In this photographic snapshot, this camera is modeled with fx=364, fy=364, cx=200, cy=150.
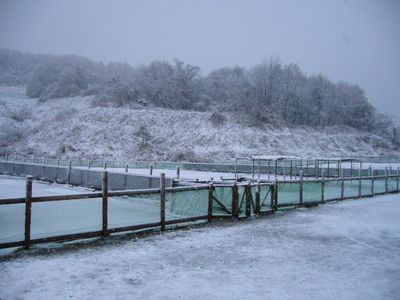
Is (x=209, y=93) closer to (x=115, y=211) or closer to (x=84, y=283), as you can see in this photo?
(x=115, y=211)

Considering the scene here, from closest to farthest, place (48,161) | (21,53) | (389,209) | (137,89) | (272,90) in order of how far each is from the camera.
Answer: (389,209), (48,161), (137,89), (272,90), (21,53)

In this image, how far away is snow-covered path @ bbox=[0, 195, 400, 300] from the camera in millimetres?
5844

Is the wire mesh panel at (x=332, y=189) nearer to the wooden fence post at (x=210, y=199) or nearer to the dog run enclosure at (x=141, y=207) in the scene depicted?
the dog run enclosure at (x=141, y=207)

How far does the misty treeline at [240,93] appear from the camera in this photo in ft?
274

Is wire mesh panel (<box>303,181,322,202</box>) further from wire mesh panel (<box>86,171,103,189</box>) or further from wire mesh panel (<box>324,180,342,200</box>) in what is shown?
wire mesh panel (<box>86,171,103,189</box>)

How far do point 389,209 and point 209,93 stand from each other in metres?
86.7

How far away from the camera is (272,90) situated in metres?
94.8

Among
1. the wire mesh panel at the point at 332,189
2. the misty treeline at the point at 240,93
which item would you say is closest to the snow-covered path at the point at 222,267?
the wire mesh panel at the point at 332,189

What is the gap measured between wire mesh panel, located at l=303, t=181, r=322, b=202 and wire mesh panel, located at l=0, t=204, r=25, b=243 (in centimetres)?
1141

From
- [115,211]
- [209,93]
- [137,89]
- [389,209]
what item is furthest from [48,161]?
Answer: [209,93]

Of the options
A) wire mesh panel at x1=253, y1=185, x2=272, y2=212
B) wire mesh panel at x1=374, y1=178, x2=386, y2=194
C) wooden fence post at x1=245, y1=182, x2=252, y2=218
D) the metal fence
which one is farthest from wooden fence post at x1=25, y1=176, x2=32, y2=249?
wire mesh panel at x1=374, y1=178, x2=386, y2=194

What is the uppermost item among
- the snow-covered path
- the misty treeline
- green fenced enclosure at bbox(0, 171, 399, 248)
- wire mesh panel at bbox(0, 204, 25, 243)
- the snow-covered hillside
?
the misty treeline

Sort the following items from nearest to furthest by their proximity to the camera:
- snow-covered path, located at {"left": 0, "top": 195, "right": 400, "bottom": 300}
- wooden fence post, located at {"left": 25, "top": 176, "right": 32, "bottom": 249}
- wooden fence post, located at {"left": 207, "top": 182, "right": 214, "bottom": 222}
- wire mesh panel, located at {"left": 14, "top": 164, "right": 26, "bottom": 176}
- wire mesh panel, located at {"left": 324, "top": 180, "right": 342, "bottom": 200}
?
1. snow-covered path, located at {"left": 0, "top": 195, "right": 400, "bottom": 300}
2. wooden fence post, located at {"left": 25, "top": 176, "right": 32, "bottom": 249}
3. wooden fence post, located at {"left": 207, "top": 182, "right": 214, "bottom": 222}
4. wire mesh panel, located at {"left": 324, "top": 180, "right": 342, "bottom": 200}
5. wire mesh panel, located at {"left": 14, "top": 164, "right": 26, "bottom": 176}

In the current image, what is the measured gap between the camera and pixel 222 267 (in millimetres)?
7188
